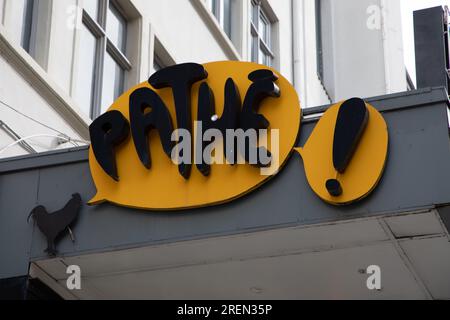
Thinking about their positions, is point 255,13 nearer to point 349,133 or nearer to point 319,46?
point 319,46

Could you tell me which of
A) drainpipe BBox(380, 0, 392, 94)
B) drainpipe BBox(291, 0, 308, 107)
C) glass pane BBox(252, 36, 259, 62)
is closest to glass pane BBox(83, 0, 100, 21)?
glass pane BBox(252, 36, 259, 62)

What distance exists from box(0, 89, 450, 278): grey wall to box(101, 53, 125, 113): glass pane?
384cm

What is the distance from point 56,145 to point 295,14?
43.1 ft

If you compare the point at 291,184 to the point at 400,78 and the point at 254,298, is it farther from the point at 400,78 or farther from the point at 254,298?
the point at 400,78

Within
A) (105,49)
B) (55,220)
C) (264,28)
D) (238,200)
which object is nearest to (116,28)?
(105,49)

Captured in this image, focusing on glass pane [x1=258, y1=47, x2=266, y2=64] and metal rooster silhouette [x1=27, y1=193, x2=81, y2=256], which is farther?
glass pane [x1=258, y1=47, x2=266, y2=64]

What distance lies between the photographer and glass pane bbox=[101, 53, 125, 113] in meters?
13.4

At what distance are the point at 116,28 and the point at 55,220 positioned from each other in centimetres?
557

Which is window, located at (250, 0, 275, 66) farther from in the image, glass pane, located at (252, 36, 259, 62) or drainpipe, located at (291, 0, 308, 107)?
drainpipe, located at (291, 0, 308, 107)

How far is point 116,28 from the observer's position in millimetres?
14133

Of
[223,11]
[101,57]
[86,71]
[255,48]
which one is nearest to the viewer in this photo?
[86,71]
